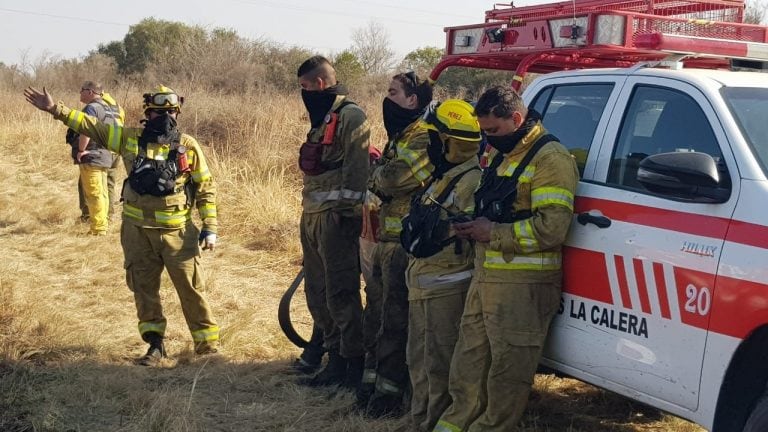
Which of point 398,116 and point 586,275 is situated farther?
point 398,116

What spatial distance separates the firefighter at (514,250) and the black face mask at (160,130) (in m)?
2.84

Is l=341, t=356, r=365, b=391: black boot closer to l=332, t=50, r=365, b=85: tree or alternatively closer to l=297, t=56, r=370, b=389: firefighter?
l=297, t=56, r=370, b=389: firefighter

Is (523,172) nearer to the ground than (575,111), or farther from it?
nearer to the ground

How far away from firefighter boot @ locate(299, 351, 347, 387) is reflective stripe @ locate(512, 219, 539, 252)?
2276 mm

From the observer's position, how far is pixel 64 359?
6.36 metres

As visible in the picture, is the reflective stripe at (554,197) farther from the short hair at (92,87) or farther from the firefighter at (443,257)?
the short hair at (92,87)

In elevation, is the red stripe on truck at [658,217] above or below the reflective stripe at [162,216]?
above

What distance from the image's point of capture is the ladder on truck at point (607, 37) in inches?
177

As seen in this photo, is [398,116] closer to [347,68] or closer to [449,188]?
[449,188]

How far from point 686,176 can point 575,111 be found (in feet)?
4.17

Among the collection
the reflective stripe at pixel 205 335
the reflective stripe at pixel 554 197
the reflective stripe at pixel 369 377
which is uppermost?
the reflective stripe at pixel 554 197

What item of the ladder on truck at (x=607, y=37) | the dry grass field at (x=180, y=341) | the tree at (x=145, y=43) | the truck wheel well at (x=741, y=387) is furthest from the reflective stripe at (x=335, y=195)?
the tree at (x=145, y=43)

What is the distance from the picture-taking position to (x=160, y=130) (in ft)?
20.8

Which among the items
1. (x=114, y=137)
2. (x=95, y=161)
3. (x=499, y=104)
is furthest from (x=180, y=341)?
(x=95, y=161)
